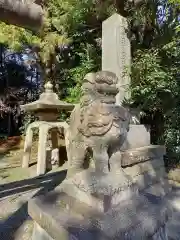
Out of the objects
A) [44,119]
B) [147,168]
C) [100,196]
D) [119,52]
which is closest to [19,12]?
[119,52]

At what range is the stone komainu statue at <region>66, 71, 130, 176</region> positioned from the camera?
1.15 m

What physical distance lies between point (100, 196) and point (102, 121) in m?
0.40

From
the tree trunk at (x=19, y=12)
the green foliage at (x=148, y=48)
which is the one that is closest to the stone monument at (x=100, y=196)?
the tree trunk at (x=19, y=12)

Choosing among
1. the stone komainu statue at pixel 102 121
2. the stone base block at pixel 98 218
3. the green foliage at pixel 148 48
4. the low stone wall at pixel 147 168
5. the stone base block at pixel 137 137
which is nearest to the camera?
the stone base block at pixel 98 218

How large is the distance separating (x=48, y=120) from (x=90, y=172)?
3.05 meters

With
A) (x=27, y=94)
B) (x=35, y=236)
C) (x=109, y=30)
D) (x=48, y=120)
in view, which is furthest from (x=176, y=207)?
(x=27, y=94)

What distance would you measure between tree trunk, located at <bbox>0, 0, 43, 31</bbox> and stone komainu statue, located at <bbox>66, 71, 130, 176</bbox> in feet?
4.31

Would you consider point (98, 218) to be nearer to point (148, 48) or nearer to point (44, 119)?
point (148, 48)

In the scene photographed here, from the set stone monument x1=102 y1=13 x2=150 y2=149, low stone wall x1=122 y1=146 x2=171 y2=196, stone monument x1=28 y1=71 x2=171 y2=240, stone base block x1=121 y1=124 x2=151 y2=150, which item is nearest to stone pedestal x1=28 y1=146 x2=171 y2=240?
stone monument x1=28 y1=71 x2=171 y2=240

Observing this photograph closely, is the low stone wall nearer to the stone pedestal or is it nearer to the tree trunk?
the stone pedestal

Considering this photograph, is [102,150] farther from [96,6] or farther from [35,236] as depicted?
[96,6]

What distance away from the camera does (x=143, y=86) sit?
2.72m

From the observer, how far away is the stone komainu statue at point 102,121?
3.77 ft

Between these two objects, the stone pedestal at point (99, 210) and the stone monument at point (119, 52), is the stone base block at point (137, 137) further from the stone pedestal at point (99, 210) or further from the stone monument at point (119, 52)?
the stone pedestal at point (99, 210)
